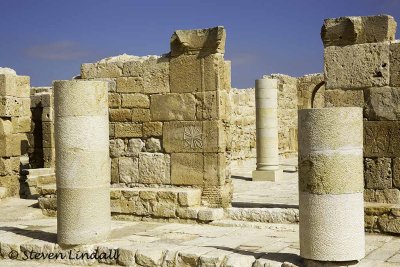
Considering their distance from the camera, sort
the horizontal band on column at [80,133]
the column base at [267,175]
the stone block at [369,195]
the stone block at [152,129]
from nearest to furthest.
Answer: the horizontal band on column at [80,133]
the stone block at [369,195]
the stone block at [152,129]
the column base at [267,175]

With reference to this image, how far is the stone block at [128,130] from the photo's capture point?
1053 cm

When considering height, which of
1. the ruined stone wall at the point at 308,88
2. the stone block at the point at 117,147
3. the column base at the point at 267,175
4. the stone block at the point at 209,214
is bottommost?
the stone block at the point at 209,214

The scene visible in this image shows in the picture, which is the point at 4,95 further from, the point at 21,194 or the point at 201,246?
the point at 201,246

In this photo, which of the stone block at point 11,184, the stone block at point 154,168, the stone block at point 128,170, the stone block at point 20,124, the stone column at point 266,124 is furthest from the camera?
the stone column at point 266,124

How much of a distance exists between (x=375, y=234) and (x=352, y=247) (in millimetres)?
2152

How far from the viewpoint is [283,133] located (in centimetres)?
2419

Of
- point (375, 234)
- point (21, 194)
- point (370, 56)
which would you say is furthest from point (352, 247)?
point (21, 194)

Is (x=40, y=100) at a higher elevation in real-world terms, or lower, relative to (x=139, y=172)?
higher

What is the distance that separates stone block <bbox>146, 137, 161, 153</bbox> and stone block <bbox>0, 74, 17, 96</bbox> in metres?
5.14

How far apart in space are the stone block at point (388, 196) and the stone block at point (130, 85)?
463cm

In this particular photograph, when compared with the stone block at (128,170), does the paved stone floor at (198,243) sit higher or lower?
lower

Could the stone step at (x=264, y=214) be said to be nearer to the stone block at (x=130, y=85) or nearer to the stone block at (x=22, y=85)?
the stone block at (x=130, y=85)

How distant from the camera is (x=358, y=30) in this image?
8367 mm

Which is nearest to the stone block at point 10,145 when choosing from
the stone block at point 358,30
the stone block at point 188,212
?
the stone block at point 188,212
